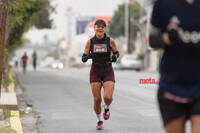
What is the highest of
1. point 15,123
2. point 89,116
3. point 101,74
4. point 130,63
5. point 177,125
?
point 177,125

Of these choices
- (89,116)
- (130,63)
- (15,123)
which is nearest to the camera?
(15,123)

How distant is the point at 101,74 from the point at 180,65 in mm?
4999

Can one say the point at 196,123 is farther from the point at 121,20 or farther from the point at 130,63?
the point at 121,20

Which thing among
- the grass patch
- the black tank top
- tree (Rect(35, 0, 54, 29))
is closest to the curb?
the grass patch

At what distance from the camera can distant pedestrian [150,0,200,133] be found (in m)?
3.88

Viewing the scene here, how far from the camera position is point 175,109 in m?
3.93

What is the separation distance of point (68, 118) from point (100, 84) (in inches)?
88.8

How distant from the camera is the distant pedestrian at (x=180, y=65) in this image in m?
3.88

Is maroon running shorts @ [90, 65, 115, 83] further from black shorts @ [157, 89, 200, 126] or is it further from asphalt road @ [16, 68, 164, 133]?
black shorts @ [157, 89, 200, 126]

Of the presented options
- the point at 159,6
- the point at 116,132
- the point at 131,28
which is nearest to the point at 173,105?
the point at 159,6

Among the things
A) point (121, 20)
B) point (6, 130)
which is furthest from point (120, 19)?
point (6, 130)

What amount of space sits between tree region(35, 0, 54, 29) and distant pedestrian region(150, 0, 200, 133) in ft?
98.2

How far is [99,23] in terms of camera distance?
8.70 meters

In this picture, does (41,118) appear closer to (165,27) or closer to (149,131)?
(149,131)
